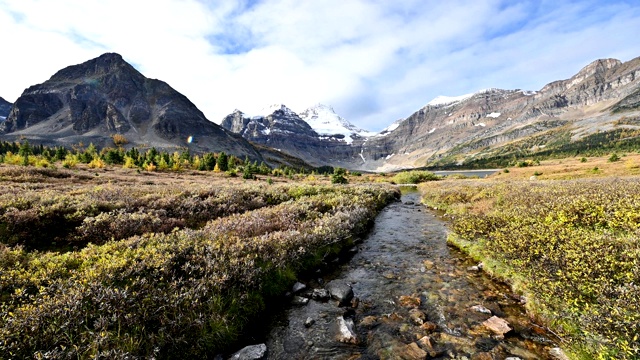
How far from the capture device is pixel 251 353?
7332mm

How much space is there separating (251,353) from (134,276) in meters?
4.06

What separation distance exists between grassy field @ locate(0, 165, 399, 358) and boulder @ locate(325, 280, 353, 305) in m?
1.60

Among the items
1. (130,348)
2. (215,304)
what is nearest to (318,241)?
(215,304)

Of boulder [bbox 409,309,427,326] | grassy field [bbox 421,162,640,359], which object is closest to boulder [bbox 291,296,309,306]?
boulder [bbox 409,309,427,326]

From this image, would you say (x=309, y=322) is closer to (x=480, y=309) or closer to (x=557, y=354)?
(x=480, y=309)

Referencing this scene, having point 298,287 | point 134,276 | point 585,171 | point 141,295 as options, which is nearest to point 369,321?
point 298,287

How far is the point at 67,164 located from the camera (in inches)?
2163

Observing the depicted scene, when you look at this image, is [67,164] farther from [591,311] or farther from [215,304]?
[591,311]

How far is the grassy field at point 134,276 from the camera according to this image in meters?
5.67

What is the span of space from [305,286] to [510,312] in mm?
7346

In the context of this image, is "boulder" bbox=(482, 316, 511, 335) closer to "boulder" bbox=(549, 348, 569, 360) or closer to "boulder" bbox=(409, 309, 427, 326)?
"boulder" bbox=(549, 348, 569, 360)

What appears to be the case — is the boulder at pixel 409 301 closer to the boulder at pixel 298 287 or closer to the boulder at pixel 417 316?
the boulder at pixel 417 316

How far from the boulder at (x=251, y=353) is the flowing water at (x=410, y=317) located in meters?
0.22

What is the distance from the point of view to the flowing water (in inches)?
297
